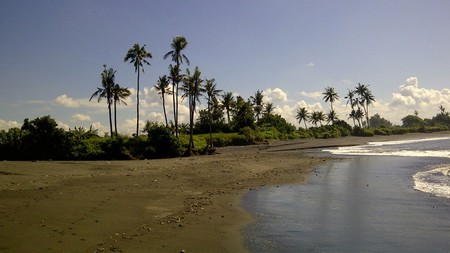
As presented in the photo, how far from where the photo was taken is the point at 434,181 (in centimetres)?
2105

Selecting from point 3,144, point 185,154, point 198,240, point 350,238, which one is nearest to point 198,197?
point 198,240

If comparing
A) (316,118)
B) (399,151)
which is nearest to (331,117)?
(316,118)

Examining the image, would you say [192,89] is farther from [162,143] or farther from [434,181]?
[434,181]

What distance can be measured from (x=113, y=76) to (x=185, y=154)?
20331 mm

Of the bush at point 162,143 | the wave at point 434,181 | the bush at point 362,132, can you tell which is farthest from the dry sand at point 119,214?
the bush at point 362,132

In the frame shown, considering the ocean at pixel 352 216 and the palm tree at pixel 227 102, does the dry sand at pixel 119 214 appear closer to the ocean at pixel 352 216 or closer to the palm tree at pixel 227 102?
the ocean at pixel 352 216

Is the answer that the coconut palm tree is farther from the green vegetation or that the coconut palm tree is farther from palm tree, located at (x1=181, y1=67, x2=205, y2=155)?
palm tree, located at (x1=181, y1=67, x2=205, y2=155)

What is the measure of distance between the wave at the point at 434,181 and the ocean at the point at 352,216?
0.05 meters

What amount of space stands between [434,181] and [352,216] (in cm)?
1134

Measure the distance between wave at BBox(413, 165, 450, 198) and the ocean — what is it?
5 cm

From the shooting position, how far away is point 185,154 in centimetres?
4384

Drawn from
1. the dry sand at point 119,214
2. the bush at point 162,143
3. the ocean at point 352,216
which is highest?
the bush at point 162,143

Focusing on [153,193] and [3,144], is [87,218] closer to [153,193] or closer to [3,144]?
[153,193]

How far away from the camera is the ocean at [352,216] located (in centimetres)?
953
